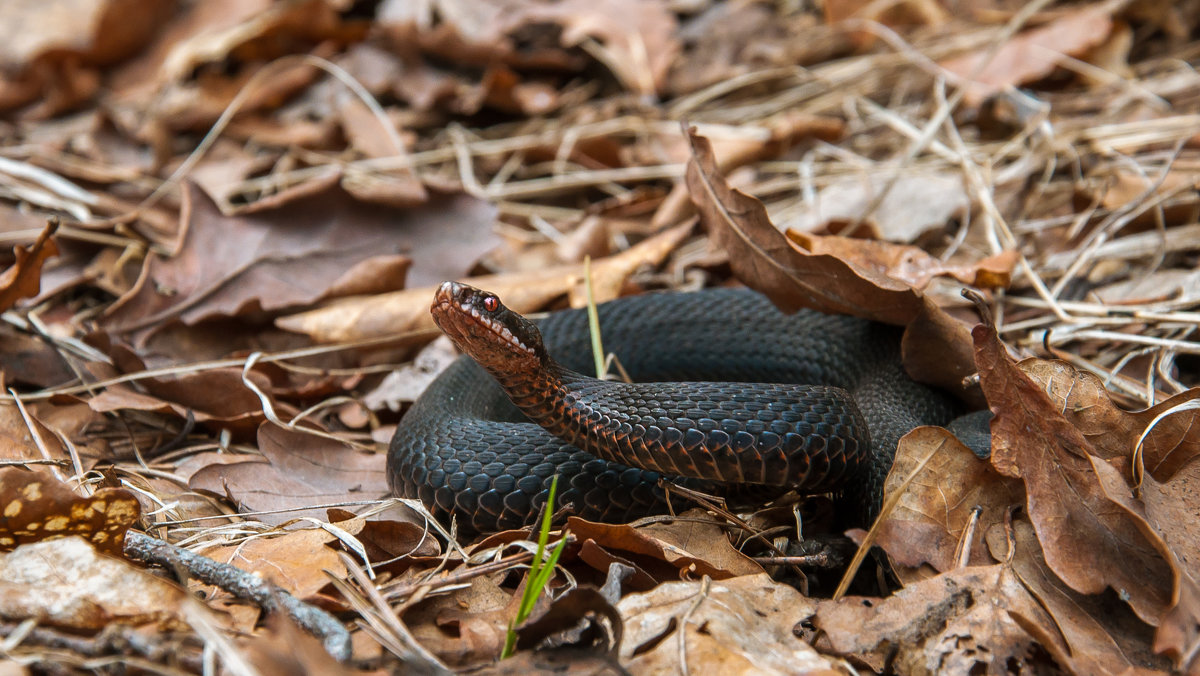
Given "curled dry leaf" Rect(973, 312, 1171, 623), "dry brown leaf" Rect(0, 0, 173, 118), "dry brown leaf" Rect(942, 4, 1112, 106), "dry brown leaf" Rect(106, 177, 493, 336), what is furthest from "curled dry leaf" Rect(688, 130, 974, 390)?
"dry brown leaf" Rect(0, 0, 173, 118)

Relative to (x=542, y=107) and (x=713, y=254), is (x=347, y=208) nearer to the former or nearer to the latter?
(x=713, y=254)

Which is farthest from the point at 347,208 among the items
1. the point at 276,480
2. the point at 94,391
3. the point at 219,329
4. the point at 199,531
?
the point at 199,531

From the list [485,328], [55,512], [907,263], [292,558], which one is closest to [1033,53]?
[907,263]

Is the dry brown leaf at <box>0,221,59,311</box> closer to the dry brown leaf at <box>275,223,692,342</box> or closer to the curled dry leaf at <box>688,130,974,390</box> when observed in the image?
the dry brown leaf at <box>275,223,692,342</box>

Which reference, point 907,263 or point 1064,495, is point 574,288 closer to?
point 907,263

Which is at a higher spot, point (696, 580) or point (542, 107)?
point (542, 107)

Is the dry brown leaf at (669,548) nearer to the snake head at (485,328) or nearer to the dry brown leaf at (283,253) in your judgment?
the snake head at (485,328)
